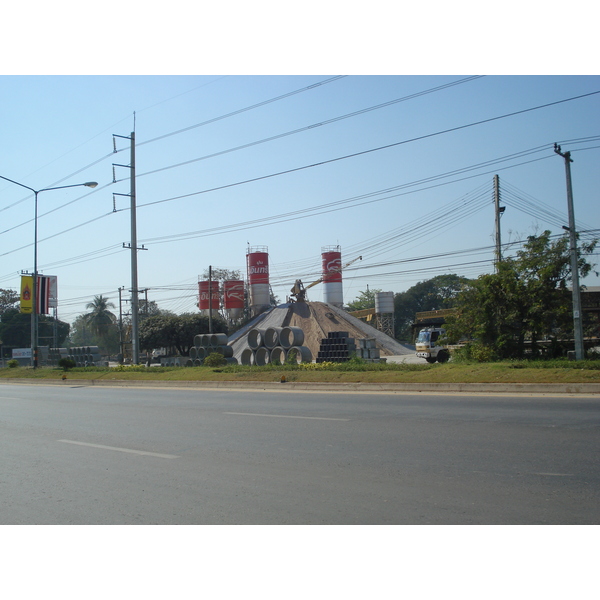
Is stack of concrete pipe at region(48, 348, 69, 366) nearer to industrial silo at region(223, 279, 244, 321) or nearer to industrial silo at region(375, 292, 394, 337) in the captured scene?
industrial silo at region(223, 279, 244, 321)

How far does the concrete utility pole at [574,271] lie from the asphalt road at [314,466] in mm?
6615

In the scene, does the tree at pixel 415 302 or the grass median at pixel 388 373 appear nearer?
the grass median at pixel 388 373

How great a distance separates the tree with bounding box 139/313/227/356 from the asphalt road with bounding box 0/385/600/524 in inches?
1781

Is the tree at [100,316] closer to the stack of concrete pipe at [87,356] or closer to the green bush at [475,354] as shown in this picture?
the stack of concrete pipe at [87,356]

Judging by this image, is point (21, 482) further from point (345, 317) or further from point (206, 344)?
point (345, 317)

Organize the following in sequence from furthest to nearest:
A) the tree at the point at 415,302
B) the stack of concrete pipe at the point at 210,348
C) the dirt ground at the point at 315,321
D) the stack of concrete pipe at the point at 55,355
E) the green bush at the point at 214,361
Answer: the tree at the point at 415,302 → the dirt ground at the point at 315,321 → the stack of concrete pipe at the point at 55,355 → the stack of concrete pipe at the point at 210,348 → the green bush at the point at 214,361

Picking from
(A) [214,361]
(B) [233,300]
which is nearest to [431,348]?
(A) [214,361]

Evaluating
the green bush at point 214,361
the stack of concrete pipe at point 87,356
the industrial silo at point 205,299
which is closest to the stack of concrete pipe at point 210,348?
A: the green bush at point 214,361

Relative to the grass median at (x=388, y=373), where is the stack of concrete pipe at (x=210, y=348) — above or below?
above

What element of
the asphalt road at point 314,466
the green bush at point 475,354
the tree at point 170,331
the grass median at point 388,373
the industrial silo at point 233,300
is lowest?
the asphalt road at point 314,466

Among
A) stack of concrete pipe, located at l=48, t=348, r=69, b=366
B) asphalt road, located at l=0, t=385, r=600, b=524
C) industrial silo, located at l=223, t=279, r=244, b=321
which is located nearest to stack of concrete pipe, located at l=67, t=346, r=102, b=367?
stack of concrete pipe, located at l=48, t=348, r=69, b=366

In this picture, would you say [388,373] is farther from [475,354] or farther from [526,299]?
[526,299]

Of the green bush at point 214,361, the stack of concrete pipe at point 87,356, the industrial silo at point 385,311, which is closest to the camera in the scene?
the green bush at point 214,361

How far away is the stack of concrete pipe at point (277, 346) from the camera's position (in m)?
33.5
